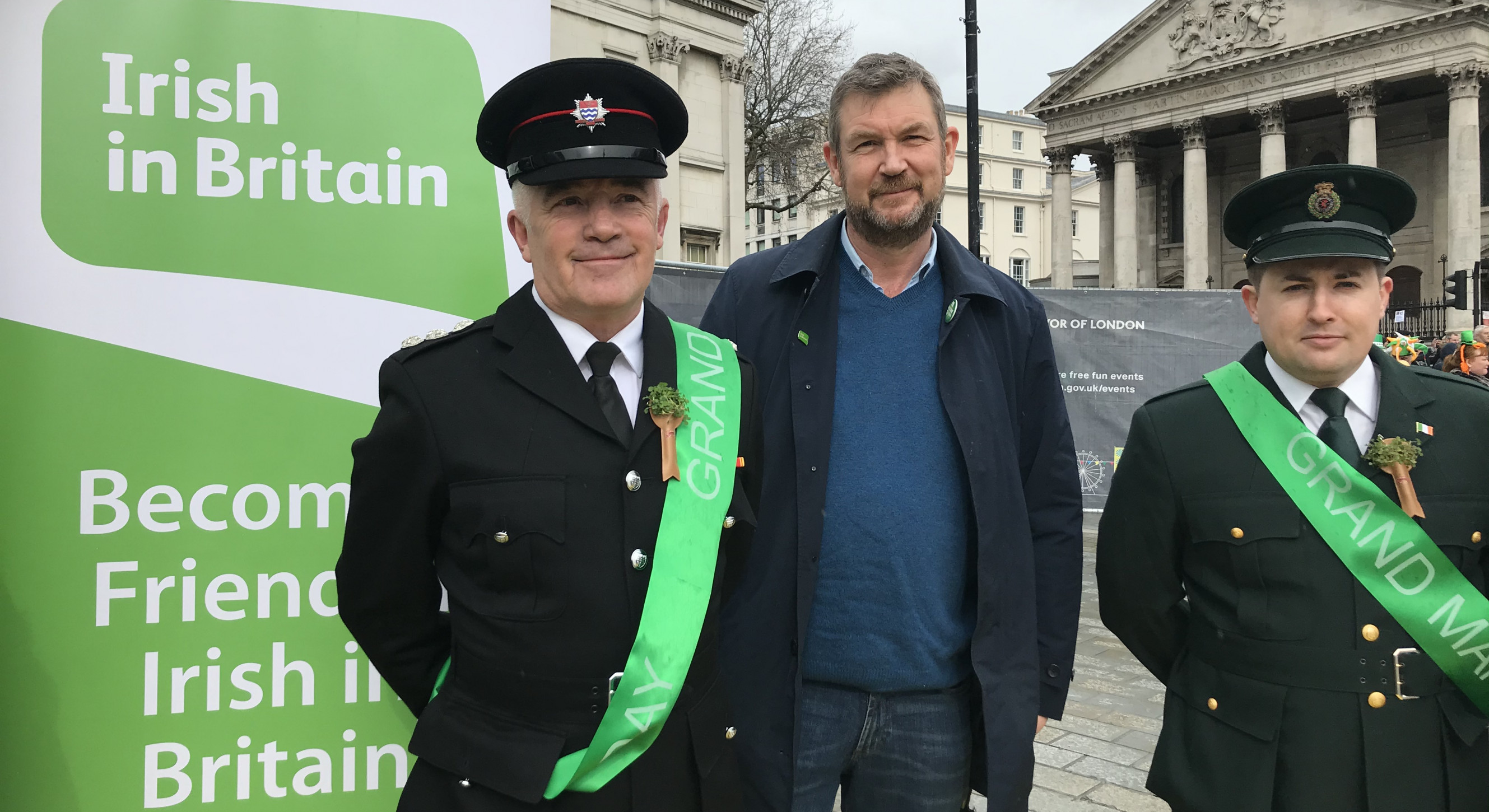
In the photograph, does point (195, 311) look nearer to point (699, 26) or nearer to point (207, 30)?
point (207, 30)

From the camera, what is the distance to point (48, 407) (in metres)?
2.42

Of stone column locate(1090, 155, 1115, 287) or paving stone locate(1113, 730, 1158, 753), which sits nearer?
paving stone locate(1113, 730, 1158, 753)

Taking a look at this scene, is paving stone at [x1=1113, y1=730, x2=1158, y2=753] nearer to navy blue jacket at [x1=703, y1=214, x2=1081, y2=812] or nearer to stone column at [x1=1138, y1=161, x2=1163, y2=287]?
navy blue jacket at [x1=703, y1=214, x2=1081, y2=812]

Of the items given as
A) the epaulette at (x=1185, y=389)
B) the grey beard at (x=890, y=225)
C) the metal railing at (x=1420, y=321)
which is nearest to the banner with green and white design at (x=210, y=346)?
the grey beard at (x=890, y=225)

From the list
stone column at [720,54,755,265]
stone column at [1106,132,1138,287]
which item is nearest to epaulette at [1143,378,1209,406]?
stone column at [720,54,755,265]

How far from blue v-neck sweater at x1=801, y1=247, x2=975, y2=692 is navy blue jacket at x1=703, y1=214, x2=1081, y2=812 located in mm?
57

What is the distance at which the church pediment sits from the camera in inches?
1738

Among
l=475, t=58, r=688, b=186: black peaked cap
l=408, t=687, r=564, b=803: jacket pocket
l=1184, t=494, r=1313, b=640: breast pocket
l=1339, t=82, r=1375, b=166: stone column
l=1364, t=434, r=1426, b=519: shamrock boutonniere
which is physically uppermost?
l=1339, t=82, r=1375, b=166: stone column

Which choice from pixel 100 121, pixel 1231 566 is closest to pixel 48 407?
pixel 100 121

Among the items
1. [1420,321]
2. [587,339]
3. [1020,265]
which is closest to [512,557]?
[587,339]

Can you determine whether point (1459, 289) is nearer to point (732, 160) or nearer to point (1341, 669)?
point (732, 160)

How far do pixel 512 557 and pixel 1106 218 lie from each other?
57.8 meters

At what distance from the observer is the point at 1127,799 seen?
4.68 metres

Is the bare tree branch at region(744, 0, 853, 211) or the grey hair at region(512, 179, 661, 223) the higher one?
the bare tree branch at region(744, 0, 853, 211)
